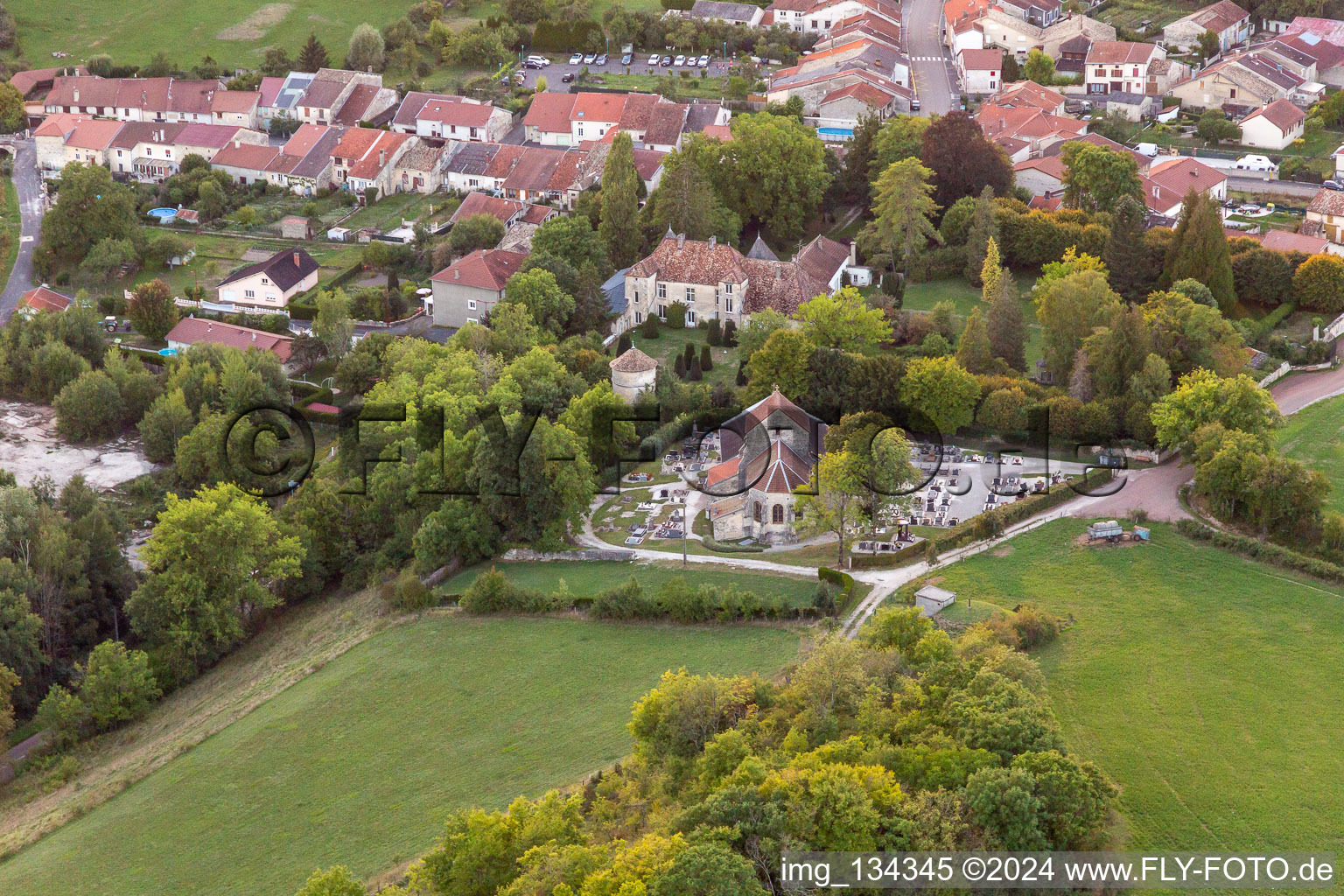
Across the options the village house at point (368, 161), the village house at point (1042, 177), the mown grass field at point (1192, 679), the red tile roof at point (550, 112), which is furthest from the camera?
the red tile roof at point (550, 112)

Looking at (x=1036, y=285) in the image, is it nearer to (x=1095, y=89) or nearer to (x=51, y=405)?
(x=1095, y=89)

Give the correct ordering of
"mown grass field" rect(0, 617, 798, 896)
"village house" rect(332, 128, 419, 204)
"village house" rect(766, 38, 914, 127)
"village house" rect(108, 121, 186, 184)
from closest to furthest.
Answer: "mown grass field" rect(0, 617, 798, 896) < "village house" rect(332, 128, 419, 204) < "village house" rect(766, 38, 914, 127) < "village house" rect(108, 121, 186, 184)

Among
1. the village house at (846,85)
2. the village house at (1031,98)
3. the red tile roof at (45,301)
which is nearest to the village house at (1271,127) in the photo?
the village house at (1031,98)

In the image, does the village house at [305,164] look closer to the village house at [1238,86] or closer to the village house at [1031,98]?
the village house at [1031,98]

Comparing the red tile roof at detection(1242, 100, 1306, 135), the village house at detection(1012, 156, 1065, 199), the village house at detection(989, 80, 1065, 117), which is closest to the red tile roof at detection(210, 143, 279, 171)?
the village house at detection(989, 80, 1065, 117)

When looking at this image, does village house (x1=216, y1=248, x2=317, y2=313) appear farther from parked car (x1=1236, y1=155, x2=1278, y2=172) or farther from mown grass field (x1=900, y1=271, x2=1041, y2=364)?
parked car (x1=1236, y1=155, x2=1278, y2=172)
